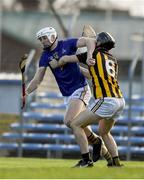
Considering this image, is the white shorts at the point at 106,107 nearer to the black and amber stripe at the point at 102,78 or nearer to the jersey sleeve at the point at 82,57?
the black and amber stripe at the point at 102,78

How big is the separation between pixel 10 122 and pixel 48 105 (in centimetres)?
99

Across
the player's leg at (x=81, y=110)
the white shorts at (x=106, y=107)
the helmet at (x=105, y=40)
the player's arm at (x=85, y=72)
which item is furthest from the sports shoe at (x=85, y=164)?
the helmet at (x=105, y=40)

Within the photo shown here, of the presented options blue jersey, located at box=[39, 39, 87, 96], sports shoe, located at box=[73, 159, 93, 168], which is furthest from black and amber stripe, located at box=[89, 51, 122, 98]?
blue jersey, located at box=[39, 39, 87, 96]

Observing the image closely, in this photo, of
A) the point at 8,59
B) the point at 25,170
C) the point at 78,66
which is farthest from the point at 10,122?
the point at 25,170

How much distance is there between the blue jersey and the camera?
14320 millimetres

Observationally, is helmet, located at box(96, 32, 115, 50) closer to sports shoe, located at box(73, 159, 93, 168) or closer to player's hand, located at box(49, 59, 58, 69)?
player's hand, located at box(49, 59, 58, 69)

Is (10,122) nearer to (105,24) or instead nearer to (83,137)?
(83,137)

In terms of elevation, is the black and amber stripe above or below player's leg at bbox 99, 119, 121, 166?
above

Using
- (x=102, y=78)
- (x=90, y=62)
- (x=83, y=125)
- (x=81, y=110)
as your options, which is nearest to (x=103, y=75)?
(x=102, y=78)

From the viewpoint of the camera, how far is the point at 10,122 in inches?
927

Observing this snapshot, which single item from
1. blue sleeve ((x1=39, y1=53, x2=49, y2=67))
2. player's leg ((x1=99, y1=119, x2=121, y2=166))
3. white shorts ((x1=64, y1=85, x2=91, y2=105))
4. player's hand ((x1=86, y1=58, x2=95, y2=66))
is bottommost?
player's leg ((x1=99, y1=119, x2=121, y2=166))

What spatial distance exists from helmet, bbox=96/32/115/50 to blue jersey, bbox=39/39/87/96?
0.98m

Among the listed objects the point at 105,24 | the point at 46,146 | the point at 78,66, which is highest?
the point at 105,24

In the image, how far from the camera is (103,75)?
43.4ft
